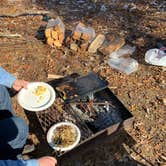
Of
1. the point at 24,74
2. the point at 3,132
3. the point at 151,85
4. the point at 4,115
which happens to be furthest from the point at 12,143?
the point at 151,85

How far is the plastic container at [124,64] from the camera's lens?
4918 millimetres

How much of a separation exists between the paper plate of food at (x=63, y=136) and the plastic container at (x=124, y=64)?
1.49 m

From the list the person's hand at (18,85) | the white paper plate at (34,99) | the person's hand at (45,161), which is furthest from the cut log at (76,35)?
the person's hand at (45,161)

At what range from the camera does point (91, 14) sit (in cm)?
634

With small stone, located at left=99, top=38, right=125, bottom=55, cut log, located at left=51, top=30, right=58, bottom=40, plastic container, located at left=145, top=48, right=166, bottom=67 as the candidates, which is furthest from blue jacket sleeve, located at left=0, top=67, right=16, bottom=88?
plastic container, located at left=145, top=48, right=166, bottom=67

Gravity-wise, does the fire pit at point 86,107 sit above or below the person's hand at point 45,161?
below

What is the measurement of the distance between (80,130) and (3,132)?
99cm

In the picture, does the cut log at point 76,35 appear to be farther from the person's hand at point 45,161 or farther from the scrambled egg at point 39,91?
the person's hand at point 45,161

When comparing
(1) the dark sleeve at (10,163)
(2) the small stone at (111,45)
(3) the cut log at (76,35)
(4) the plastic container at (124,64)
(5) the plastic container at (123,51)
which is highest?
(1) the dark sleeve at (10,163)

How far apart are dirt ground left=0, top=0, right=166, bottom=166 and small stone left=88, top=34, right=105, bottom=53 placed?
98mm

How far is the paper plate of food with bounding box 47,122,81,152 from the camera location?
11.7 ft

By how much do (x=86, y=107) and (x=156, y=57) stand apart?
1.46m

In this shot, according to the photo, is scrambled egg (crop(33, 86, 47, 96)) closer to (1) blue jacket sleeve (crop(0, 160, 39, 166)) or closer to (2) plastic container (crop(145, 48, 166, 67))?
(1) blue jacket sleeve (crop(0, 160, 39, 166))

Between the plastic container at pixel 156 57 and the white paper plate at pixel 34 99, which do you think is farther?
the plastic container at pixel 156 57
